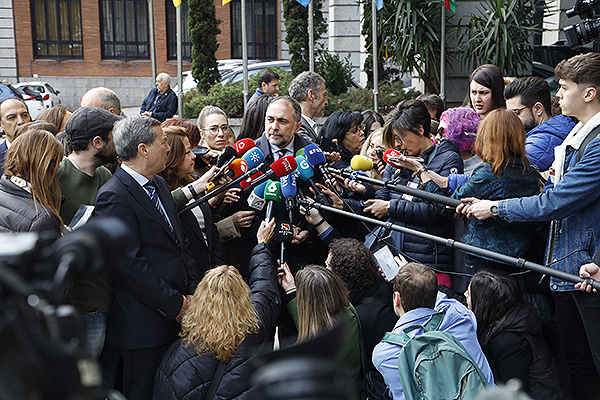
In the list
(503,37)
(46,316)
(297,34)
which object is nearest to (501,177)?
(46,316)

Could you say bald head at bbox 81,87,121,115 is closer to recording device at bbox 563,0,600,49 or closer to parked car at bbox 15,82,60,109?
recording device at bbox 563,0,600,49

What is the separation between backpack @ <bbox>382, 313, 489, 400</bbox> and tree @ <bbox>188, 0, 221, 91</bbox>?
1137 centimetres

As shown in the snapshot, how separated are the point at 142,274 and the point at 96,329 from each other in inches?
18.4

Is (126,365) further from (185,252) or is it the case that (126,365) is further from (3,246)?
(3,246)

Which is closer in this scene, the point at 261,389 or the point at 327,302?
the point at 261,389

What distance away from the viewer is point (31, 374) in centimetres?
70

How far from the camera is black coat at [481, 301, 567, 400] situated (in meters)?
3.48

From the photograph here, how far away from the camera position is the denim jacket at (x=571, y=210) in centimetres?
329

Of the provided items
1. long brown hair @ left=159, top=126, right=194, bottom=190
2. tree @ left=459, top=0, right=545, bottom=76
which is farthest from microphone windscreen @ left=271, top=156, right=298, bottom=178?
tree @ left=459, top=0, right=545, bottom=76

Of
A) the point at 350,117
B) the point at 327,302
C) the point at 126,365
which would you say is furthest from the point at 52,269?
the point at 350,117

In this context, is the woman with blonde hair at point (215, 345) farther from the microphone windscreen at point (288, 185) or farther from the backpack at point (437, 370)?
the microphone windscreen at point (288, 185)

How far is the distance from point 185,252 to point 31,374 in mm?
3073

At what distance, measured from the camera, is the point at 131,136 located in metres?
3.59

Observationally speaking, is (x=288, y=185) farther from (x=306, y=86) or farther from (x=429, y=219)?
(x=306, y=86)
